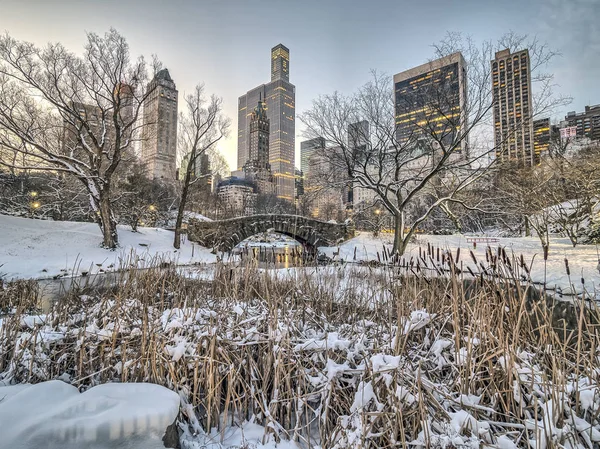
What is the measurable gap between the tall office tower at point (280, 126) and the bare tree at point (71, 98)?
102m

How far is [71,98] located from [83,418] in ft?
63.1

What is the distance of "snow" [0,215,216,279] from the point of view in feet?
39.1

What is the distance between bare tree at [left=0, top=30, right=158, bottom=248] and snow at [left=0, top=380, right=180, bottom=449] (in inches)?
625

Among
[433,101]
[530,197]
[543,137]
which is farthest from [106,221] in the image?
[543,137]

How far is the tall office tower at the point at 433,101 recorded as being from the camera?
491 inches

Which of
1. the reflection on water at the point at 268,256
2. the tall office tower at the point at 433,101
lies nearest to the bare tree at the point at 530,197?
the tall office tower at the point at 433,101

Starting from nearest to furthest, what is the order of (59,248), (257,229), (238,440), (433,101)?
(238,440) < (433,101) < (59,248) < (257,229)

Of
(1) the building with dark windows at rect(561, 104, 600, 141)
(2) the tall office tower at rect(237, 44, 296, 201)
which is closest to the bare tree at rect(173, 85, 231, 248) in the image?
(1) the building with dark windows at rect(561, 104, 600, 141)

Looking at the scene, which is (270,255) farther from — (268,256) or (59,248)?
(59,248)

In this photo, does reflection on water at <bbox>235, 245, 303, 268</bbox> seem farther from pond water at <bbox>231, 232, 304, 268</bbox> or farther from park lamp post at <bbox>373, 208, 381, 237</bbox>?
park lamp post at <bbox>373, 208, 381, 237</bbox>

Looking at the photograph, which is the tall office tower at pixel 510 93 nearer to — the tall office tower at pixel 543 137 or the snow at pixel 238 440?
the tall office tower at pixel 543 137

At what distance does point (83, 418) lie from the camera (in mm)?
1870

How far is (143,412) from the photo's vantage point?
1954 mm

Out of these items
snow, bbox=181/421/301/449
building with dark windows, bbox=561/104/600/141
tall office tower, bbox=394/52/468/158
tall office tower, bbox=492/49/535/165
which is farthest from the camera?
building with dark windows, bbox=561/104/600/141
